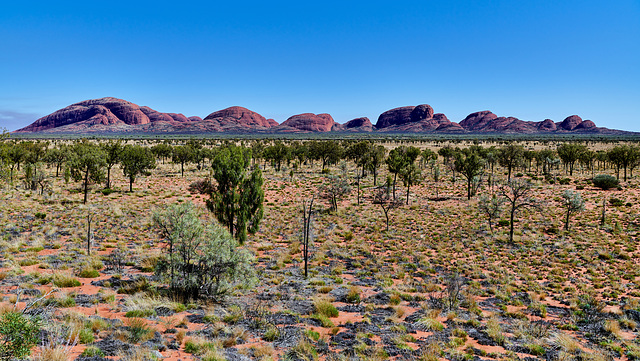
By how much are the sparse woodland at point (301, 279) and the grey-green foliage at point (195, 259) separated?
9 cm

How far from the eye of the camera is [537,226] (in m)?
33.7

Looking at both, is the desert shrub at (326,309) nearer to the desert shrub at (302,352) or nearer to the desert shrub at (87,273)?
the desert shrub at (302,352)

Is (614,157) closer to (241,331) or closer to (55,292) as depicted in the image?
(241,331)

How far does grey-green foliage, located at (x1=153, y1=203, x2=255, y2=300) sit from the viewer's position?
16328 mm

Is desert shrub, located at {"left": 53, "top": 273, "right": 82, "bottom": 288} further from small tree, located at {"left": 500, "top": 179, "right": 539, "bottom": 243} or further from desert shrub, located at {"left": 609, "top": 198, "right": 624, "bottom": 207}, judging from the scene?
desert shrub, located at {"left": 609, "top": 198, "right": 624, "bottom": 207}

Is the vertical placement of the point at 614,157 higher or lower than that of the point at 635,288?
higher

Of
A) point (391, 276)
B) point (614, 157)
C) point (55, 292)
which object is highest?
point (614, 157)

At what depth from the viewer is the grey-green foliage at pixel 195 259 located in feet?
53.6

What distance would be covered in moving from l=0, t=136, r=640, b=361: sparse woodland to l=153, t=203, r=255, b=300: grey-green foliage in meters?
0.09

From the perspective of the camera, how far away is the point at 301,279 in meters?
21.2

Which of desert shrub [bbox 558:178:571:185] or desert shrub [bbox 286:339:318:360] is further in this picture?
desert shrub [bbox 558:178:571:185]

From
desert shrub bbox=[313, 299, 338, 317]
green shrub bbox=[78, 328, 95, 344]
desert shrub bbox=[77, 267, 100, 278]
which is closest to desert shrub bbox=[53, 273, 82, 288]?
desert shrub bbox=[77, 267, 100, 278]

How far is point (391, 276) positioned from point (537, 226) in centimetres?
2202

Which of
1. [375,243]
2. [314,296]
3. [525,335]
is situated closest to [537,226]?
[375,243]
